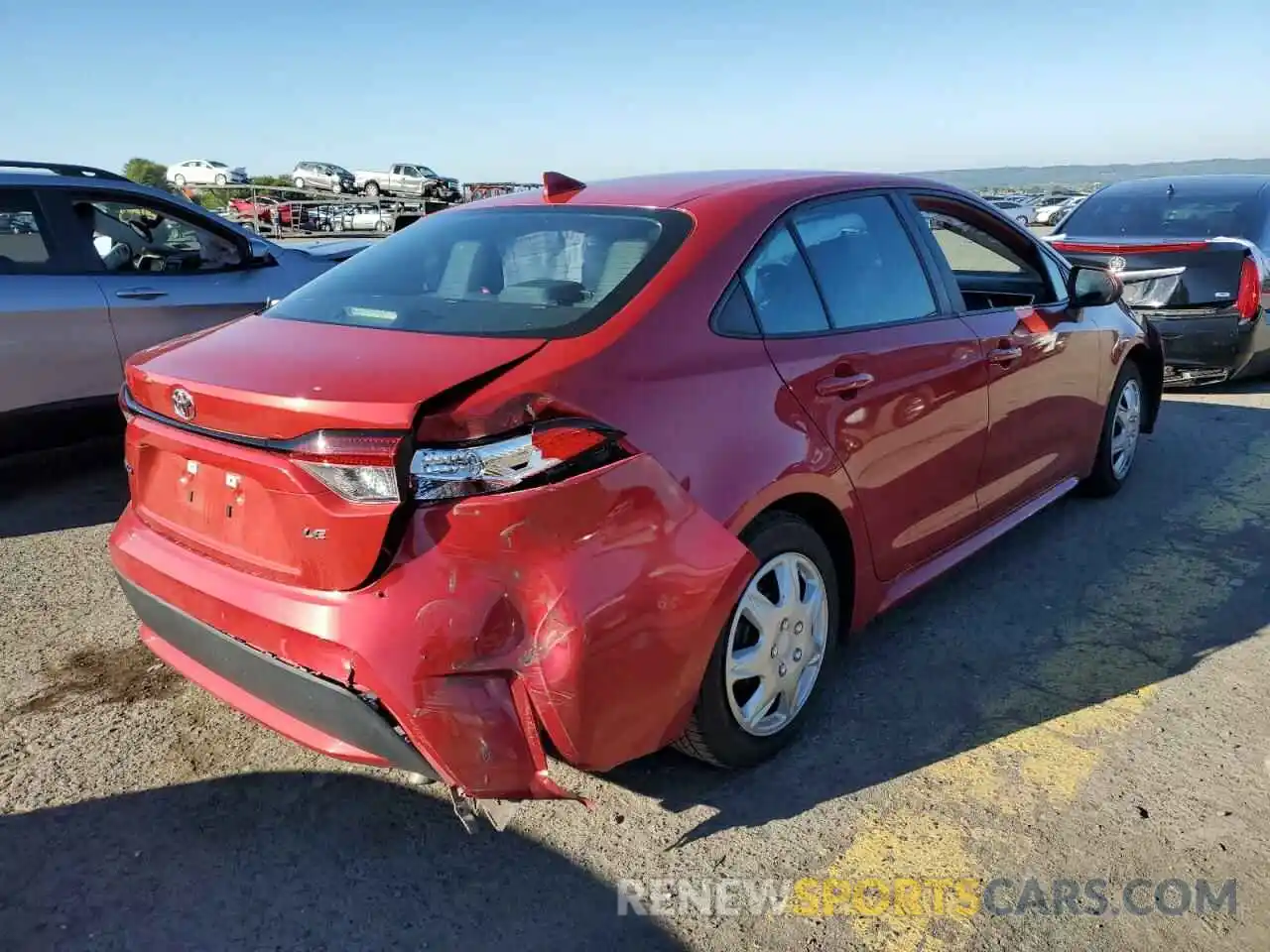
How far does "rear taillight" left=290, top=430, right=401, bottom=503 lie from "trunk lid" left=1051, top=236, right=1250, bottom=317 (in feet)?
20.1

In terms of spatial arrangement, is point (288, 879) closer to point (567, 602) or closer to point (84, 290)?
point (567, 602)

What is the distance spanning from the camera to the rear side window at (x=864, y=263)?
9.91 ft

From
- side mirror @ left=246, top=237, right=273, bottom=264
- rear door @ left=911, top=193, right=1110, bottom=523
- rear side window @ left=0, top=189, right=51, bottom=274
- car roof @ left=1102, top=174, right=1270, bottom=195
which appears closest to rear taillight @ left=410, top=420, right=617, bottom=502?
rear door @ left=911, top=193, right=1110, bottom=523

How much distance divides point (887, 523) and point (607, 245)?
1.25 metres

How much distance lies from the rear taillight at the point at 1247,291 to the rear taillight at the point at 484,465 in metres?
6.43

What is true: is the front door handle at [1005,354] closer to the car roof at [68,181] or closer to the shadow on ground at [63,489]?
the shadow on ground at [63,489]

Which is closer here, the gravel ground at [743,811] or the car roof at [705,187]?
the gravel ground at [743,811]

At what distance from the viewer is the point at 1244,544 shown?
438 cm

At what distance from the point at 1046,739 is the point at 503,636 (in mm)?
1798

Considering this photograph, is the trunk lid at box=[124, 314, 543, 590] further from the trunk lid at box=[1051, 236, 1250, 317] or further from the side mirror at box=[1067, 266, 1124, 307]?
the trunk lid at box=[1051, 236, 1250, 317]

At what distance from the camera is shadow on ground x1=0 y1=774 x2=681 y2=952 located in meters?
2.18

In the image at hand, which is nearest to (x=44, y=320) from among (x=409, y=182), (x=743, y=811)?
(x=743, y=811)

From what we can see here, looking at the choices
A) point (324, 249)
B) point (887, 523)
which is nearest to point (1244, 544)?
point (887, 523)

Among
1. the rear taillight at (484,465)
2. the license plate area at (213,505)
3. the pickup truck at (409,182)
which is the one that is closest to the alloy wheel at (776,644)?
the rear taillight at (484,465)
